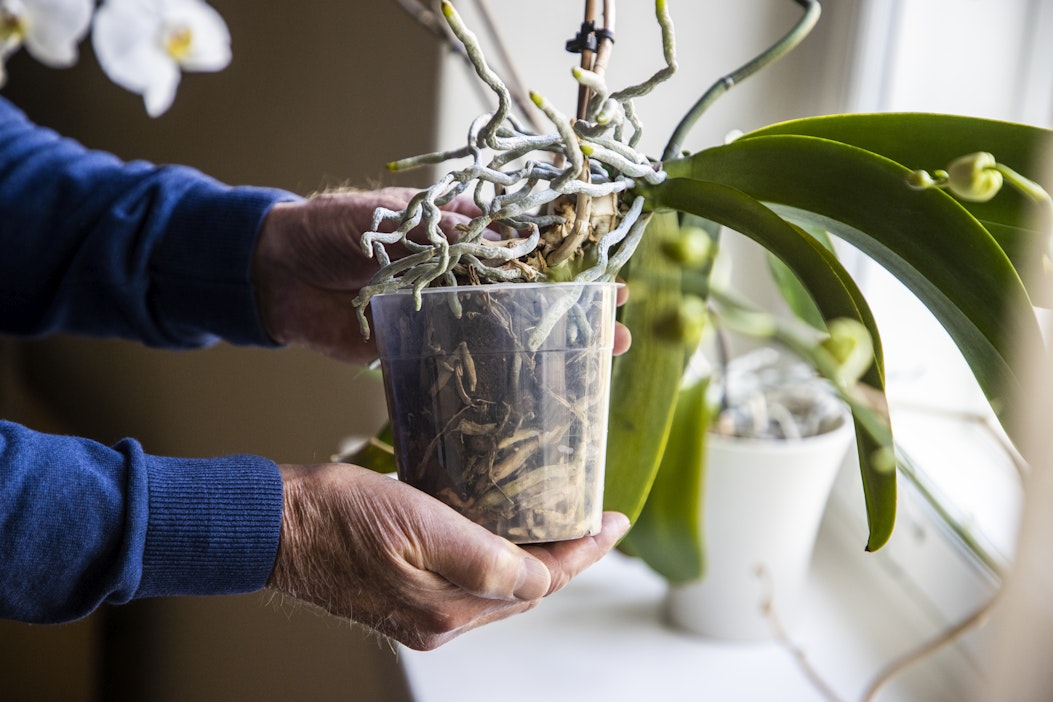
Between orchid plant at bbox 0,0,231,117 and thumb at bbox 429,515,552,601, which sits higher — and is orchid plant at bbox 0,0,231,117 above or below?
above

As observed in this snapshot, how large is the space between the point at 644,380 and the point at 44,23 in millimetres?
773

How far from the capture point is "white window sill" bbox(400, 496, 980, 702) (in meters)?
0.79

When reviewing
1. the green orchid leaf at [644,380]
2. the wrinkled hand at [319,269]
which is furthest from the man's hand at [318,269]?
the green orchid leaf at [644,380]

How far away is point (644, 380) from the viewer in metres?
0.49

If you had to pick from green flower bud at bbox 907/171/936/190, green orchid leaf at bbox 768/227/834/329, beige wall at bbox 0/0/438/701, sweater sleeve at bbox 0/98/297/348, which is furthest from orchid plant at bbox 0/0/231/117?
green flower bud at bbox 907/171/936/190

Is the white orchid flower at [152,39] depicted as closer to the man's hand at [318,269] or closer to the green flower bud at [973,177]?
the man's hand at [318,269]

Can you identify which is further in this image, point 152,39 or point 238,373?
point 238,373

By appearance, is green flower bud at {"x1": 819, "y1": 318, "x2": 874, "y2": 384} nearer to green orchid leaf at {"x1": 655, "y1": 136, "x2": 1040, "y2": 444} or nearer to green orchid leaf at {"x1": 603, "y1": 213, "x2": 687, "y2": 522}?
green orchid leaf at {"x1": 655, "y1": 136, "x2": 1040, "y2": 444}

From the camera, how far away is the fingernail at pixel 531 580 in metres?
0.44

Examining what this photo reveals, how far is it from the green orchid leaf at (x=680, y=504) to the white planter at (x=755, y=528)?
0.33ft

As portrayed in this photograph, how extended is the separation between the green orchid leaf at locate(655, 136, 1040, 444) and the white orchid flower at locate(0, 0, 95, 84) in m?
0.77

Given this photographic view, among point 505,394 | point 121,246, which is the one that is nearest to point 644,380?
point 505,394

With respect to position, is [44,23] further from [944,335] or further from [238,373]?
[944,335]

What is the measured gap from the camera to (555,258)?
1.43ft
